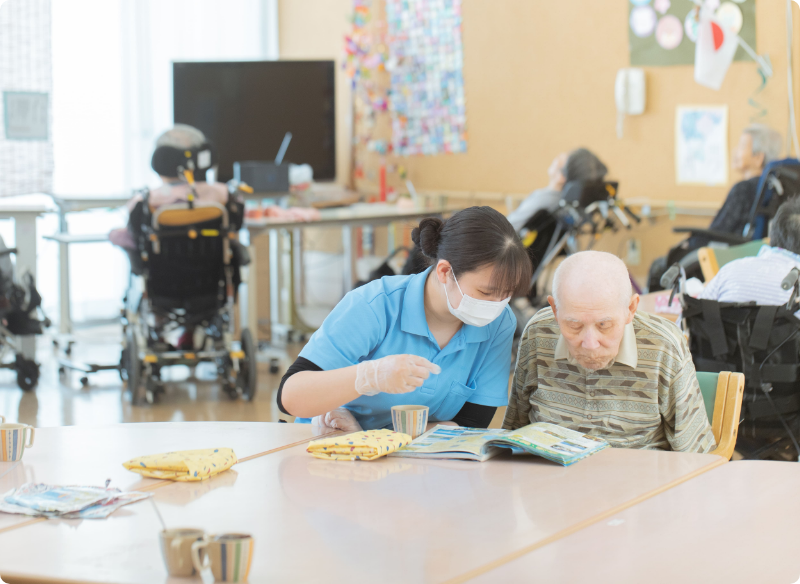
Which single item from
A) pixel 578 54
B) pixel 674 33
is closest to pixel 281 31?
pixel 578 54

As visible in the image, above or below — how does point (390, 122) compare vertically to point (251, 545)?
above

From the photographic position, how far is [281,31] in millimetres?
7523

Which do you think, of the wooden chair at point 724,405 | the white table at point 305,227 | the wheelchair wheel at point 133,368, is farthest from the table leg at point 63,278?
the wooden chair at point 724,405

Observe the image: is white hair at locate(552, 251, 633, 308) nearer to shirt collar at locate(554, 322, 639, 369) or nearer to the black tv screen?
shirt collar at locate(554, 322, 639, 369)

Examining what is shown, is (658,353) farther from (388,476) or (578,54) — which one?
(578,54)

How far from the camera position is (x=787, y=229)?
2764 mm

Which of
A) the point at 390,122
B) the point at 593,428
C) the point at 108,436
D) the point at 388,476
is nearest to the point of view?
the point at 388,476

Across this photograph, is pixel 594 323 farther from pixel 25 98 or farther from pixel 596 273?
pixel 25 98

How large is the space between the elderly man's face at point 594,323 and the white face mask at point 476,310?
4.9 inches

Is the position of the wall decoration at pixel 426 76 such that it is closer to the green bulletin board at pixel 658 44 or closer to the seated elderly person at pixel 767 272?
the green bulletin board at pixel 658 44

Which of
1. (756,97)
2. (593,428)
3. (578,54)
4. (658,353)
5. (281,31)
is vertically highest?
(281,31)

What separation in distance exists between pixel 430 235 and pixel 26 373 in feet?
10.6

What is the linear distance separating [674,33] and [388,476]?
4.51m

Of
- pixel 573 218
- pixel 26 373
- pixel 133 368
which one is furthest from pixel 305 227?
pixel 26 373
